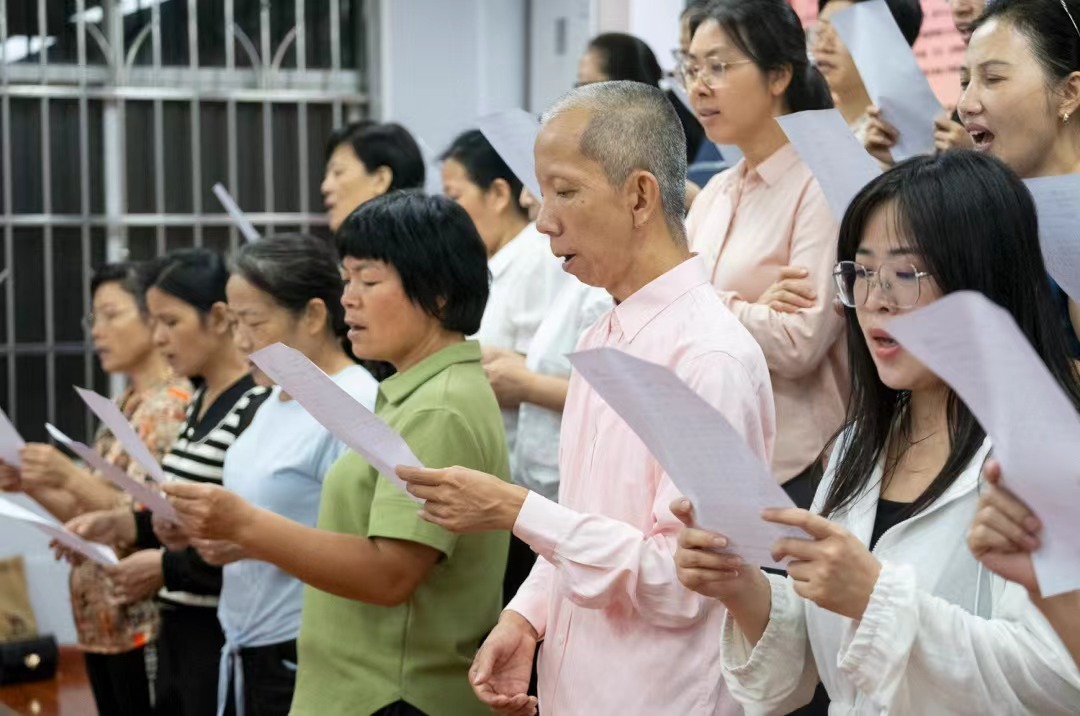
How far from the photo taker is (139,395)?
3.61 m

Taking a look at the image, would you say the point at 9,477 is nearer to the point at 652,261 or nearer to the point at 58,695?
the point at 652,261

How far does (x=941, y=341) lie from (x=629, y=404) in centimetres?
32

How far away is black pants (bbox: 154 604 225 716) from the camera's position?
2840 mm

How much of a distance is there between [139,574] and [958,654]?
79.2 inches

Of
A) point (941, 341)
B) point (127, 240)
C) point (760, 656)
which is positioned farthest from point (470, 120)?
point (941, 341)

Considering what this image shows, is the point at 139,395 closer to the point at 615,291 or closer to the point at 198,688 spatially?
the point at 198,688

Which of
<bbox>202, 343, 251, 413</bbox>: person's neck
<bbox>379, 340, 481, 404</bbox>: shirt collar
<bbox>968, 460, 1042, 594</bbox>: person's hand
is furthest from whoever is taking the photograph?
<bbox>202, 343, 251, 413</bbox>: person's neck

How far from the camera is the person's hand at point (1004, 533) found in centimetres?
109

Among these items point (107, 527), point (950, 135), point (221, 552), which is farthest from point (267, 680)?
point (950, 135)

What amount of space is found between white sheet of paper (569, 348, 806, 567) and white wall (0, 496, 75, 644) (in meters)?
4.46

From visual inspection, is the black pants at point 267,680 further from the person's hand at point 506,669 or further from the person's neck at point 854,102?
the person's neck at point 854,102

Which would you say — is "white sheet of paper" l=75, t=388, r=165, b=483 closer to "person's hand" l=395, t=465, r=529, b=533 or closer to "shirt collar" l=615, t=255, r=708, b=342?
"person's hand" l=395, t=465, r=529, b=533

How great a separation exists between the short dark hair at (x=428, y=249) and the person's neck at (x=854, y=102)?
889 millimetres

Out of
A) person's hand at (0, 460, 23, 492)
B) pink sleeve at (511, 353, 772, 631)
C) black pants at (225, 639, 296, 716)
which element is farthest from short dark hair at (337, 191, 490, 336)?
person's hand at (0, 460, 23, 492)
